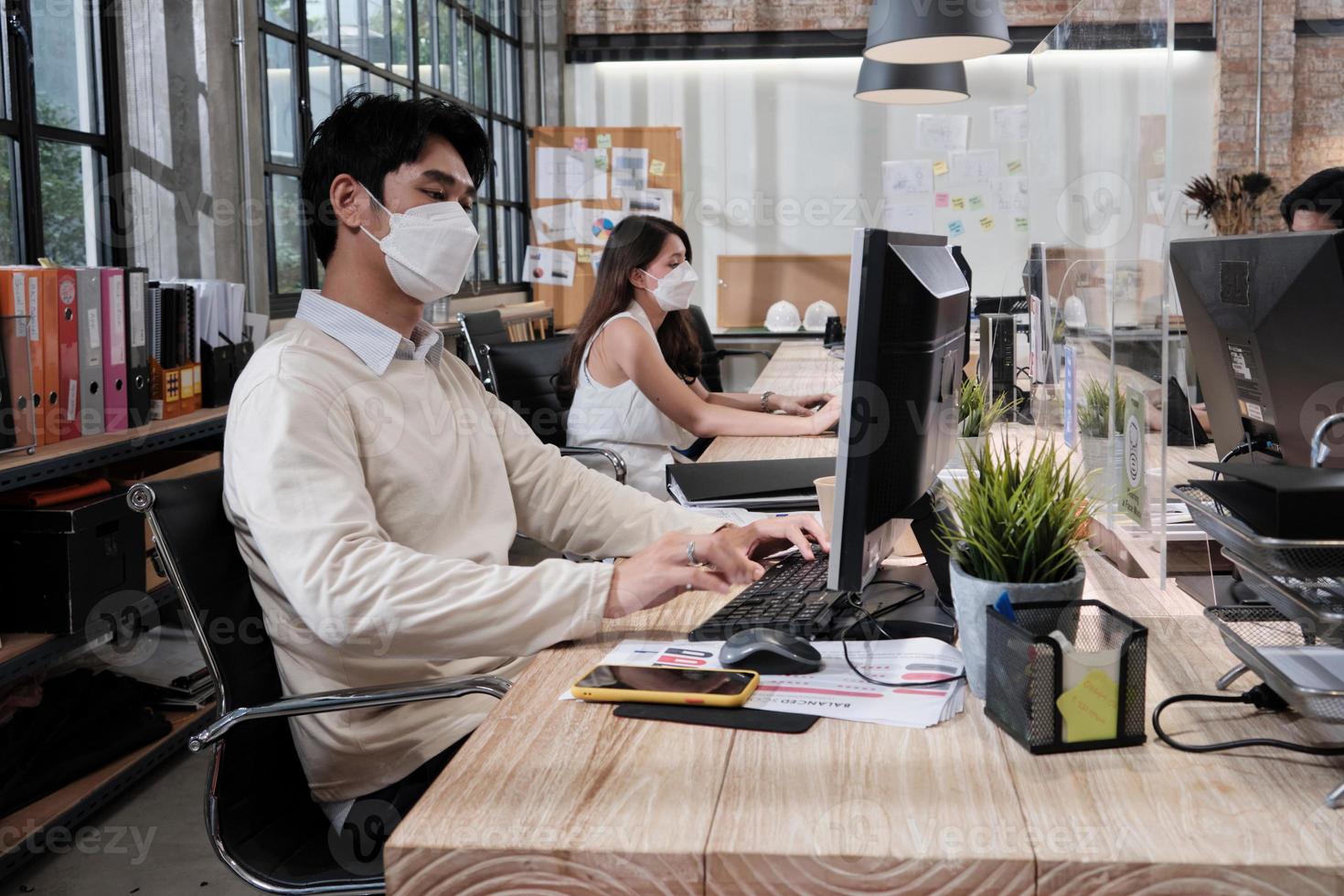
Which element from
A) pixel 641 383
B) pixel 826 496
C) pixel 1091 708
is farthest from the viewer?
pixel 641 383

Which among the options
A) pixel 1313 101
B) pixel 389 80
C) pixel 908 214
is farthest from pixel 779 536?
pixel 1313 101

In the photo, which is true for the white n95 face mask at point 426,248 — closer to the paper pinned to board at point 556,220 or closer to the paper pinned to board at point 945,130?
the paper pinned to board at point 556,220

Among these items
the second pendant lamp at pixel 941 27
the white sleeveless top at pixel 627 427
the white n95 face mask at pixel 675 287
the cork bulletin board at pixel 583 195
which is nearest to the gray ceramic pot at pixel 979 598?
the white sleeveless top at pixel 627 427

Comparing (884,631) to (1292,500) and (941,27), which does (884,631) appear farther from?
(941,27)

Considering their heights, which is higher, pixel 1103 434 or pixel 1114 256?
pixel 1114 256

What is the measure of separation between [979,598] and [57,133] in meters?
2.90

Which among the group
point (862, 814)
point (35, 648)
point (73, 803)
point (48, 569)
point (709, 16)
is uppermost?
point (709, 16)

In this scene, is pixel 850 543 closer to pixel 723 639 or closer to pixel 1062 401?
pixel 723 639

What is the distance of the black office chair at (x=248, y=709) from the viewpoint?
130cm

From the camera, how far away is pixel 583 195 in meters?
7.05

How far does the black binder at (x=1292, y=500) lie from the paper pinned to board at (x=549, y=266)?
6297 millimetres

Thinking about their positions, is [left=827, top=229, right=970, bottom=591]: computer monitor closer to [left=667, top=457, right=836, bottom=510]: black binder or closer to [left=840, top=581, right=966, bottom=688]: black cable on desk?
[left=840, top=581, right=966, bottom=688]: black cable on desk

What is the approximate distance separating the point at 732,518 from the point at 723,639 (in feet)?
2.21

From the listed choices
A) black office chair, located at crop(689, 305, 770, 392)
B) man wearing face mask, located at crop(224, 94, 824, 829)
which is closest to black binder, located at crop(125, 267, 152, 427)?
man wearing face mask, located at crop(224, 94, 824, 829)
